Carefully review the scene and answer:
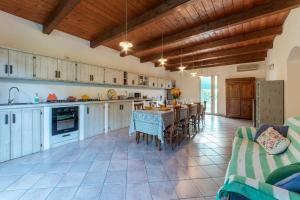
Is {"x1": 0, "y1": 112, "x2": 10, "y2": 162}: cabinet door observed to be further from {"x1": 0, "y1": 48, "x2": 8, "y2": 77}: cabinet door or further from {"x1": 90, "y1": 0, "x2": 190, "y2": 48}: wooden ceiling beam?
{"x1": 90, "y1": 0, "x2": 190, "y2": 48}: wooden ceiling beam

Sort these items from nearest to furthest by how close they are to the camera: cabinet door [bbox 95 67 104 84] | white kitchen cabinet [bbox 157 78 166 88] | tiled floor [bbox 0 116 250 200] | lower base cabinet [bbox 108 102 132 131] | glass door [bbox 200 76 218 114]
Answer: tiled floor [bbox 0 116 250 200]
cabinet door [bbox 95 67 104 84]
lower base cabinet [bbox 108 102 132 131]
white kitchen cabinet [bbox 157 78 166 88]
glass door [bbox 200 76 218 114]

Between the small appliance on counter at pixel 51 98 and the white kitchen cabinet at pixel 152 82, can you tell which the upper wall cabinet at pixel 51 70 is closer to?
the small appliance on counter at pixel 51 98

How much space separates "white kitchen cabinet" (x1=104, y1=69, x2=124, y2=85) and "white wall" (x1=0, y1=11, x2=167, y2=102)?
0.44 meters

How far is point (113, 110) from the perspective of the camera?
5.39 metres

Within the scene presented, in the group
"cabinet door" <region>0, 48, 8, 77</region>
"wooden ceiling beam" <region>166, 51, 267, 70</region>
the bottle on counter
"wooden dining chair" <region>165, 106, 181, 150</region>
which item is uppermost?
"wooden ceiling beam" <region>166, 51, 267, 70</region>

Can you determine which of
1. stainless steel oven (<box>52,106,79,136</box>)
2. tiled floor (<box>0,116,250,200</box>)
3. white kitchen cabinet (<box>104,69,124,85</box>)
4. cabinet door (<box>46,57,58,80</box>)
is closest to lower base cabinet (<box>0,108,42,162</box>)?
tiled floor (<box>0,116,250,200</box>)

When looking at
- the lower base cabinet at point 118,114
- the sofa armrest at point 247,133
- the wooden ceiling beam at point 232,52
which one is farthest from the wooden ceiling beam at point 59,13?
the wooden ceiling beam at point 232,52

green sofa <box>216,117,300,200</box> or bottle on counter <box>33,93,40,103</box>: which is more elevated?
bottle on counter <box>33,93,40,103</box>

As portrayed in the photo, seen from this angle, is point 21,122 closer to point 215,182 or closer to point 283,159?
point 215,182

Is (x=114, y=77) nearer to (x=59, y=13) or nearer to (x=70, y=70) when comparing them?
(x=70, y=70)

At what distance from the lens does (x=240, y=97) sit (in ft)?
25.4

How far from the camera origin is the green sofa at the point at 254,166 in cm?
102

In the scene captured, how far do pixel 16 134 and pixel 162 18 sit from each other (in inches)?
154

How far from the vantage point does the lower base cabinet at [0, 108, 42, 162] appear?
2955 mm
